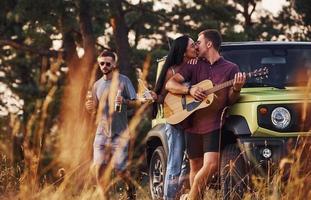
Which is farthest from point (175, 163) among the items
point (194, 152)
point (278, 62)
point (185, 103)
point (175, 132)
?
point (278, 62)

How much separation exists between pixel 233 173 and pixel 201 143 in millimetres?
360

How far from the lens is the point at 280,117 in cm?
711

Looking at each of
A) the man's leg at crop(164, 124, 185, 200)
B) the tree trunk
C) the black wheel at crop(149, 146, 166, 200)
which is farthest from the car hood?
the tree trunk

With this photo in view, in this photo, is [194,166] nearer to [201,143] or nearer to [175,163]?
Result: [201,143]

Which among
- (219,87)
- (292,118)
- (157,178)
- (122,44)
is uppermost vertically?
(122,44)

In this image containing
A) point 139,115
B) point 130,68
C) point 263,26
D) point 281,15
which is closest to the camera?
point 139,115

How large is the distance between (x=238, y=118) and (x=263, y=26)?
1713cm

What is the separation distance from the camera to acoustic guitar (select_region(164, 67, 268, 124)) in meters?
6.80

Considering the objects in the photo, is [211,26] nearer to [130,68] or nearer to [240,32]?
[240,32]

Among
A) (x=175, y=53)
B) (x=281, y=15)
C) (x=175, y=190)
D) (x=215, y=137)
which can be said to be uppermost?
(x=281, y=15)

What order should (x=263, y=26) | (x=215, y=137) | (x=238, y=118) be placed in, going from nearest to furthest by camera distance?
(x=215, y=137), (x=238, y=118), (x=263, y=26)


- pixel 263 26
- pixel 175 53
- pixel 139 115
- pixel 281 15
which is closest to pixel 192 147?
pixel 175 53

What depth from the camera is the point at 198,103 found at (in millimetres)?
6969

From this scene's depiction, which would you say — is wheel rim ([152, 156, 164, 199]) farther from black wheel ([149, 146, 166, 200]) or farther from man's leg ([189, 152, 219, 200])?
man's leg ([189, 152, 219, 200])
